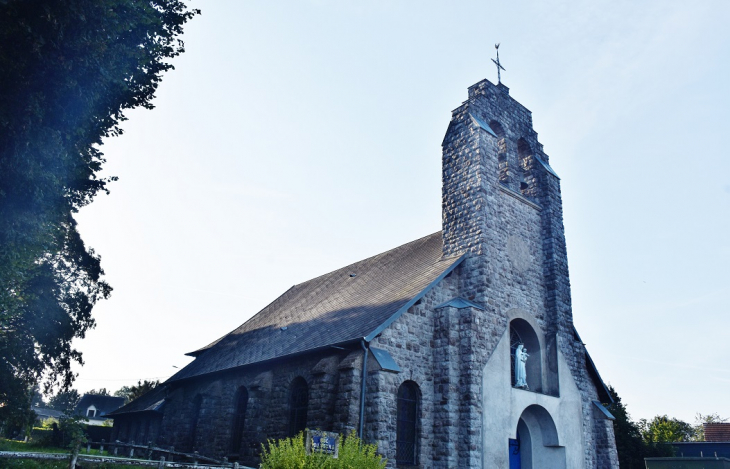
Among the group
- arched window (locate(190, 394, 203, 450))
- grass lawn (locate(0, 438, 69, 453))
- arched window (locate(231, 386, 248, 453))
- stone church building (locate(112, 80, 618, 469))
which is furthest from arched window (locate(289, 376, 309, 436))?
grass lawn (locate(0, 438, 69, 453))

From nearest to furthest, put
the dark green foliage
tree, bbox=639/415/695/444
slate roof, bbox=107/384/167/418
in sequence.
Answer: slate roof, bbox=107/384/167/418
the dark green foliage
tree, bbox=639/415/695/444

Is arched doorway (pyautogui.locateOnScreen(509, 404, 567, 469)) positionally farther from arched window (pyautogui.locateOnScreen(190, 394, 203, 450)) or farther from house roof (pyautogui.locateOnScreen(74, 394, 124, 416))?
house roof (pyautogui.locateOnScreen(74, 394, 124, 416))

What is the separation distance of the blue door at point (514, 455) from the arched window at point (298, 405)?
239 inches

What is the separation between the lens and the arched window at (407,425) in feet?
45.9

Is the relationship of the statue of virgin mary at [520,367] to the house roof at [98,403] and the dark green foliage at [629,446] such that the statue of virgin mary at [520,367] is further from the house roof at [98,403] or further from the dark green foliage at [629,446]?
the house roof at [98,403]

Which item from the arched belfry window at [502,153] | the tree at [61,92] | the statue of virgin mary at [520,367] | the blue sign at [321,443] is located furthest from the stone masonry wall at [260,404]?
the arched belfry window at [502,153]

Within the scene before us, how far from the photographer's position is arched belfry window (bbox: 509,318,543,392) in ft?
56.1

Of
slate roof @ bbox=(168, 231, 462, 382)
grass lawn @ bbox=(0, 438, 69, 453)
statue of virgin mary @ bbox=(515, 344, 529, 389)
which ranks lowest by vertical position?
grass lawn @ bbox=(0, 438, 69, 453)

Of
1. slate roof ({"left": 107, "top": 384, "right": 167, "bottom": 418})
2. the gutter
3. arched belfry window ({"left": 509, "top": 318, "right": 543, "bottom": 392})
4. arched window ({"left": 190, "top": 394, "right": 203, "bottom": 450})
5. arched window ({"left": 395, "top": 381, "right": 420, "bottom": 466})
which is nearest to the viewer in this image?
the gutter

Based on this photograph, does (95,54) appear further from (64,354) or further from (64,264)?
(64,354)

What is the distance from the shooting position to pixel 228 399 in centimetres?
1988

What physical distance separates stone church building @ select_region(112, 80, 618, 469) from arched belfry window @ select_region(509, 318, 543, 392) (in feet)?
0.13

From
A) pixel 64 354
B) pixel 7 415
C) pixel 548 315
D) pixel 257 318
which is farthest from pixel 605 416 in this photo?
pixel 7 415

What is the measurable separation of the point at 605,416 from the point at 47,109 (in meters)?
17.3
